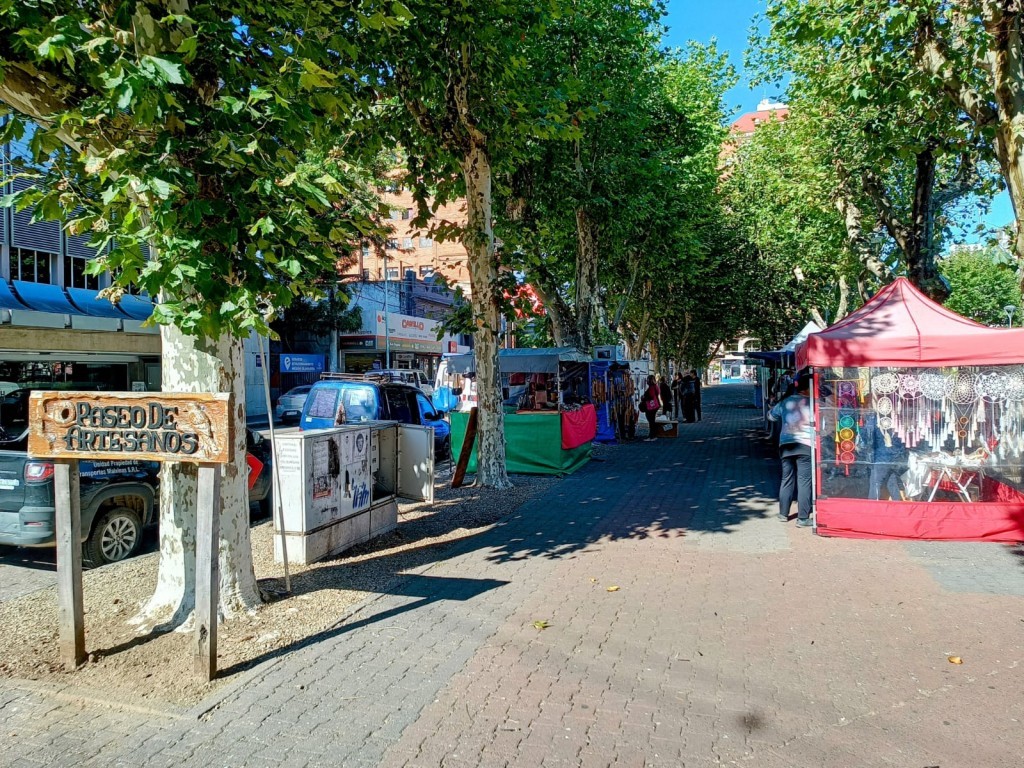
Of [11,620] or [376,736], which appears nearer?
[376,736]

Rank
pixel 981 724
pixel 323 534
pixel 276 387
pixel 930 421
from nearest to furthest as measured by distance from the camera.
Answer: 1. pixel 981 724
2. pixel 323 534
3. pixel 930 421
4. pixel 276 387

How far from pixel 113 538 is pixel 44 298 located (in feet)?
49.3

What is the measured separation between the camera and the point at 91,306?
20656 mm

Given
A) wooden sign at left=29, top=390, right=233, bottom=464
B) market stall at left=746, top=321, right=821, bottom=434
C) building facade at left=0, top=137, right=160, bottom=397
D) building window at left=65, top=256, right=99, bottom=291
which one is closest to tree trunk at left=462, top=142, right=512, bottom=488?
wooden sign at left=29, top=390, right=233, bottom=464

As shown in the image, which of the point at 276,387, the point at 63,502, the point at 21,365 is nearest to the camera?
the point at 63,502

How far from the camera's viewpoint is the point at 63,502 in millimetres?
4652

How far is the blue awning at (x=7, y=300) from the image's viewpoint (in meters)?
17.2

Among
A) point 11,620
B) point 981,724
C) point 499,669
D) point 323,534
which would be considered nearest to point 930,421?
point 981,724

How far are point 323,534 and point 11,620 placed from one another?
8.54 ft

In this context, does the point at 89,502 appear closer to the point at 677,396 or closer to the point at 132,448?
the point at 132,448

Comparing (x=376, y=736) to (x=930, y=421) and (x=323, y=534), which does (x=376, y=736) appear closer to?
(x=323, y=534)

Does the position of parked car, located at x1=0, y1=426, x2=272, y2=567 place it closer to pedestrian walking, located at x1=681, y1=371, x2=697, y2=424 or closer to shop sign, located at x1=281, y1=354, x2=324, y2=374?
pedestrian walking, located at x1=681, y1=371, x2=697, y2=424

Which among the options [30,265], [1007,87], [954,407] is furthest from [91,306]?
[1007,87]

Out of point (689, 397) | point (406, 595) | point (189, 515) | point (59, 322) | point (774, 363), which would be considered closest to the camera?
point (189, 515)
